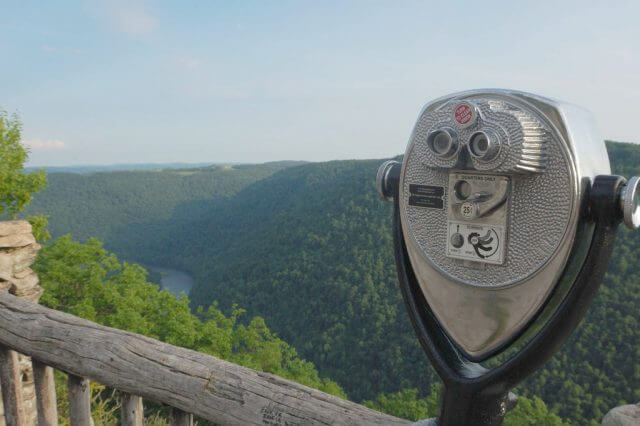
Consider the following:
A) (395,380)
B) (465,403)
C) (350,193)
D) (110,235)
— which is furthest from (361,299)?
(110,235)

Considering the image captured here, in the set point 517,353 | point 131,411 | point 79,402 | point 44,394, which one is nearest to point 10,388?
point 44,394

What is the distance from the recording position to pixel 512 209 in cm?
78

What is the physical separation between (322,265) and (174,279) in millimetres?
21600

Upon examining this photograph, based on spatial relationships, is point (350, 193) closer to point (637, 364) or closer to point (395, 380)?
point (395, 380)

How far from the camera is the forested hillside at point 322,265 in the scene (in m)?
20.5

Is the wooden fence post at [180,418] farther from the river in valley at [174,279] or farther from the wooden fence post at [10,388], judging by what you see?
the river in valley at [174,279]

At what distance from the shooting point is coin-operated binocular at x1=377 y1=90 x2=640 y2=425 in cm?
74

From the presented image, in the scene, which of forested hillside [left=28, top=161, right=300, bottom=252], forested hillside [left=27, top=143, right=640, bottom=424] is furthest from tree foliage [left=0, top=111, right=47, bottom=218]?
forested hillside [left=28, top=161, right=300, bottom=252]

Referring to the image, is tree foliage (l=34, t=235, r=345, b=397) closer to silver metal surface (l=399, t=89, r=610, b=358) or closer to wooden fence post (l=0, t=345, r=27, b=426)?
wooden fence post (l=0, t=345, r=27, b=426)

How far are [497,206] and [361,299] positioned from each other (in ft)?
99.8

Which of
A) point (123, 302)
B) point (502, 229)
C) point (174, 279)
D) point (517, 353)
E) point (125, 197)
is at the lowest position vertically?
point (174, 279)

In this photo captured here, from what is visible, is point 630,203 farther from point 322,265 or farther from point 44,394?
point 322,265

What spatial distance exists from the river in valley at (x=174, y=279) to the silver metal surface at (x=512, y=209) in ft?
156

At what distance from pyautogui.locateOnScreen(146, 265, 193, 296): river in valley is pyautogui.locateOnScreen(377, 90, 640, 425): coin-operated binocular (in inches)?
1877
